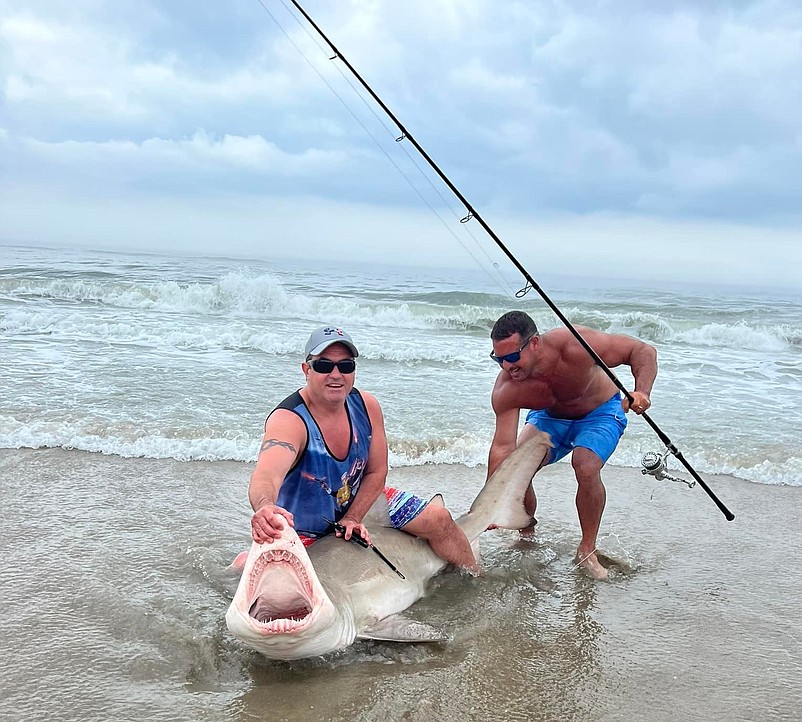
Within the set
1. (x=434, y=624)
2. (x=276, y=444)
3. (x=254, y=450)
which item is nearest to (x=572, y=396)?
(x=434, y=624)

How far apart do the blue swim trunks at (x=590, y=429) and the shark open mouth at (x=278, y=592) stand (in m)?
2.34

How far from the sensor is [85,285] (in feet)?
66.2

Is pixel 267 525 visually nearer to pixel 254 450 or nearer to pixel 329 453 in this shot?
pixel 329 453

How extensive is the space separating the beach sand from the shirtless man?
499mm

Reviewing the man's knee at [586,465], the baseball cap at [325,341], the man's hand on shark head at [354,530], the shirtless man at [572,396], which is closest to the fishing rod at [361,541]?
the man's hand on shark head at [354,530]

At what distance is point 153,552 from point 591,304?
22632mm

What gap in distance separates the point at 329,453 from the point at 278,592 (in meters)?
0.90

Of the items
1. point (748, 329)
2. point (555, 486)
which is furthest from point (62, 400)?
point (748, 329)

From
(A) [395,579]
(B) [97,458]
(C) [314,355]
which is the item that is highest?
(C) [314,355]

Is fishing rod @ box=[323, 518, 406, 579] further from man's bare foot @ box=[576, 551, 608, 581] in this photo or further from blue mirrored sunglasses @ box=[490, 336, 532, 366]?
blue mirrored sunglasses @ box=[490, 336, 532, 366]

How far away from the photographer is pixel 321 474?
3.51 metres

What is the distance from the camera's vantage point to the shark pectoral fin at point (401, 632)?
3.14m

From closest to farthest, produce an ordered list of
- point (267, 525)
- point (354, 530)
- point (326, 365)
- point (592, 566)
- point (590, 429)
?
point (267, 525) < point (326, 365) < point (354, 530) < point (592, 566) < point (590, 429)

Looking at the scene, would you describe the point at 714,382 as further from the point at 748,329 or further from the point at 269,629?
the point at 269,629
